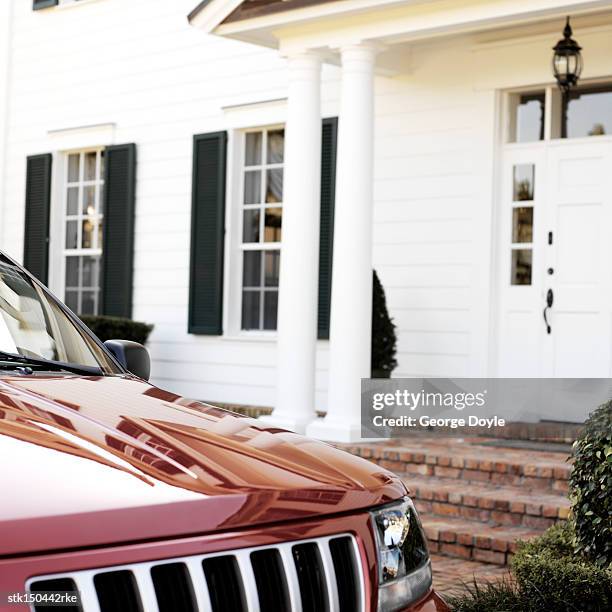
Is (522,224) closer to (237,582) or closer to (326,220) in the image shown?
(326,220)

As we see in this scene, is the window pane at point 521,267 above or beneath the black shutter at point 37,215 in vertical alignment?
beneath

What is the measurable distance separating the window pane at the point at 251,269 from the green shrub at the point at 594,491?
7.07 meters

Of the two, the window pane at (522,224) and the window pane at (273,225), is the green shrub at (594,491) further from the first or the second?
the window pane at (273,225)

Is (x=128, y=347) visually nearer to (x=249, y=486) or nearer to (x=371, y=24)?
(x=249, y=486)

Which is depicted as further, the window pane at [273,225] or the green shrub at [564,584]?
the window pane at [273,225]

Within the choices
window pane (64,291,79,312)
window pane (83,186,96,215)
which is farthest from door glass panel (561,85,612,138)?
window pane (64,291,79,312)

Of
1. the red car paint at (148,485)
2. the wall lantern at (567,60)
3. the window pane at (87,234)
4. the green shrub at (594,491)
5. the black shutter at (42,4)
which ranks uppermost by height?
the black shutter at (42,4)

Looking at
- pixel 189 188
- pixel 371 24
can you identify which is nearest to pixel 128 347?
pixel 371 24

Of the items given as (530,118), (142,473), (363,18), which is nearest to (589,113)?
(530,118)

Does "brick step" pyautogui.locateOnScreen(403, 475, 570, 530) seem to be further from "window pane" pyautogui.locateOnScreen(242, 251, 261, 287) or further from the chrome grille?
the chrome grille

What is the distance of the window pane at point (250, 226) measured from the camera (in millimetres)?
11711

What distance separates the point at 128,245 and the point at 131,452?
10598 mm

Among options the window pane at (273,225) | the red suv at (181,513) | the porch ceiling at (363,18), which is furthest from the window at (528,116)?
the red suv at (181,513)

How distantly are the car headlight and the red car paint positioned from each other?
4cm
